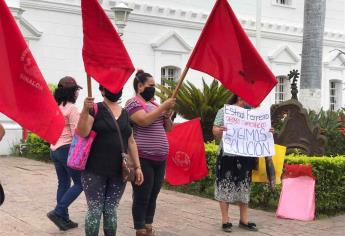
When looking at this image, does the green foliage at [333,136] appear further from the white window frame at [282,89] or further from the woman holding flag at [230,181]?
the white window frame at [282,89]

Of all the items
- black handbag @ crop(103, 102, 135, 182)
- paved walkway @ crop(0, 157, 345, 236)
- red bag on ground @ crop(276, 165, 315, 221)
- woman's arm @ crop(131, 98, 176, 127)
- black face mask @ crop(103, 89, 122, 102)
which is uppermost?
black face mask @ crop(103, 89, 122, 102)

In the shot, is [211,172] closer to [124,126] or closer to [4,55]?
[124,126]

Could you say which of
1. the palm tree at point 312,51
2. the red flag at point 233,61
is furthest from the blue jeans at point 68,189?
the palm tree at point 312,51

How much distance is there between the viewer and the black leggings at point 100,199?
192 inches

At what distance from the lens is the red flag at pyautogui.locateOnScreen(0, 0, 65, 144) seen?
4371 mm

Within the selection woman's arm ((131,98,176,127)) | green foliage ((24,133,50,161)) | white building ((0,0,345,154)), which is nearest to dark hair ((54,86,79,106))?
woman's arm ((131,98,176,127))

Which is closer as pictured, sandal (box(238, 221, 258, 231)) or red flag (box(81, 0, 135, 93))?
red flag (box(81, 0, 135, 93))

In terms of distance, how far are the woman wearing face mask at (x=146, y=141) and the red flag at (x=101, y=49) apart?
784mm

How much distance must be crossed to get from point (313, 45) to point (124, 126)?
7.54 metres

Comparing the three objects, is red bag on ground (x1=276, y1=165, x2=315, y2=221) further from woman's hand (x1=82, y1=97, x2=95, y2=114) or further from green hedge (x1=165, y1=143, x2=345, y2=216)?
woman's hand (x1=82, y1=97, x2=95, y2=114)

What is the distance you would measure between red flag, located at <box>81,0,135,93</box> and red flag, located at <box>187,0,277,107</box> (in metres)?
1.12

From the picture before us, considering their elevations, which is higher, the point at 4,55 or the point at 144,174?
the point at 4,55

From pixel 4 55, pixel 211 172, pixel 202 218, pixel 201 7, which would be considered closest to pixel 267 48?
pixel 201 7

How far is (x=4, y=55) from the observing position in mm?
4363
